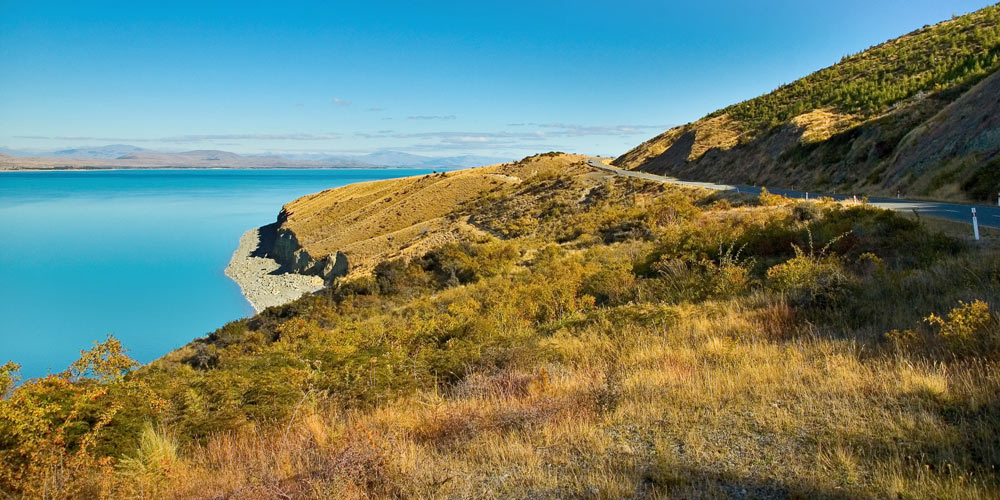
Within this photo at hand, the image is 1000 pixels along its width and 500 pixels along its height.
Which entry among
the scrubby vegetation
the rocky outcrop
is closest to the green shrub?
the scrubby vegetation

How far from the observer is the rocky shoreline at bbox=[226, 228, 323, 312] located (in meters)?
41.0

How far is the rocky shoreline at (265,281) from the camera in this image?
1615 inches

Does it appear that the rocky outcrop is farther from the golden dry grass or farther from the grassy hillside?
the golden dry grass

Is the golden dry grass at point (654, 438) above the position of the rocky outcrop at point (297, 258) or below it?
above

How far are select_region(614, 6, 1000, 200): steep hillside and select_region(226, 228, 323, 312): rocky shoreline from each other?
36042mm

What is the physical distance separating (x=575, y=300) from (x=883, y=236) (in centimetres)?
720

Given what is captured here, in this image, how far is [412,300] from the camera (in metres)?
19.6

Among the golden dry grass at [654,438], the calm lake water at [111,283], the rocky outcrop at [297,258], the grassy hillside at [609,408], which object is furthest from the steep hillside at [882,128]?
the calm lake water at [111,283]

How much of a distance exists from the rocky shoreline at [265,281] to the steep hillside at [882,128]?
36.0 meters

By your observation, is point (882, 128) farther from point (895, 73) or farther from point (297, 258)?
point (297, 258)

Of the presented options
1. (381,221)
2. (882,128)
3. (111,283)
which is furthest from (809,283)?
(111,283)

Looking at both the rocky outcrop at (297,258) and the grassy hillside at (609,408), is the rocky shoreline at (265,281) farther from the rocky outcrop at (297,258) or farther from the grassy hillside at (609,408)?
the grassy hillside at (609,408)

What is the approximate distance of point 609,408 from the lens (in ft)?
15.3

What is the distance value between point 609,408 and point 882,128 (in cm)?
3132
